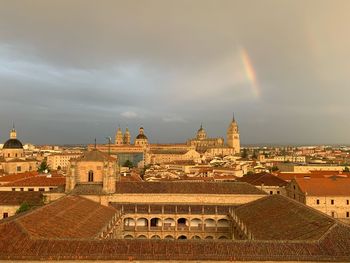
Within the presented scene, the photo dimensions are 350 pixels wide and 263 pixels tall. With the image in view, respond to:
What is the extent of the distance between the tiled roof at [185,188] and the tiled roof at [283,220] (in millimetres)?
8062

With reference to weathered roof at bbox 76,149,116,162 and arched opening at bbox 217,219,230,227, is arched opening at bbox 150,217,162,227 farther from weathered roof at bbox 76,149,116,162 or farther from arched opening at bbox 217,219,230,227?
Answer: weathered roof at bbox 76,149,116,162

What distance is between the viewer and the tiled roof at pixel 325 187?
47.8m

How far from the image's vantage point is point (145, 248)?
2120 centimetres

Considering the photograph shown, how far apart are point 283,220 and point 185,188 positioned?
60.9ft

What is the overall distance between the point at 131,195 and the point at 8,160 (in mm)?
65694

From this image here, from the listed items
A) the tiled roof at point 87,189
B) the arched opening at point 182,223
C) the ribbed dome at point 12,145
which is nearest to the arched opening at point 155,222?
the arched opening at point 182,223

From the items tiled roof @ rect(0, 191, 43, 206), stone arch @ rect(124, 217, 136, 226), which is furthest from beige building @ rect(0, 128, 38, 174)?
stone arch @ rect(124, 217, 136, 226)

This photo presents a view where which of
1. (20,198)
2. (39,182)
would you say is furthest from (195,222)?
(39,182)

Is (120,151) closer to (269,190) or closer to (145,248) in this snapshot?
(269,190)

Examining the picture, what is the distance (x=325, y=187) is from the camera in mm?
48844

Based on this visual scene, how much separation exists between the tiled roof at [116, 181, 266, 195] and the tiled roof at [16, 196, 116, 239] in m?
11.0

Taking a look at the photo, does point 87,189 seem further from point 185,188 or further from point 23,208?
point 185,188

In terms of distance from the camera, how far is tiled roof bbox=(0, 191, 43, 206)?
141 ft

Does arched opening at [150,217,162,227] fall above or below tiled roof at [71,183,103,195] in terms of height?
below
